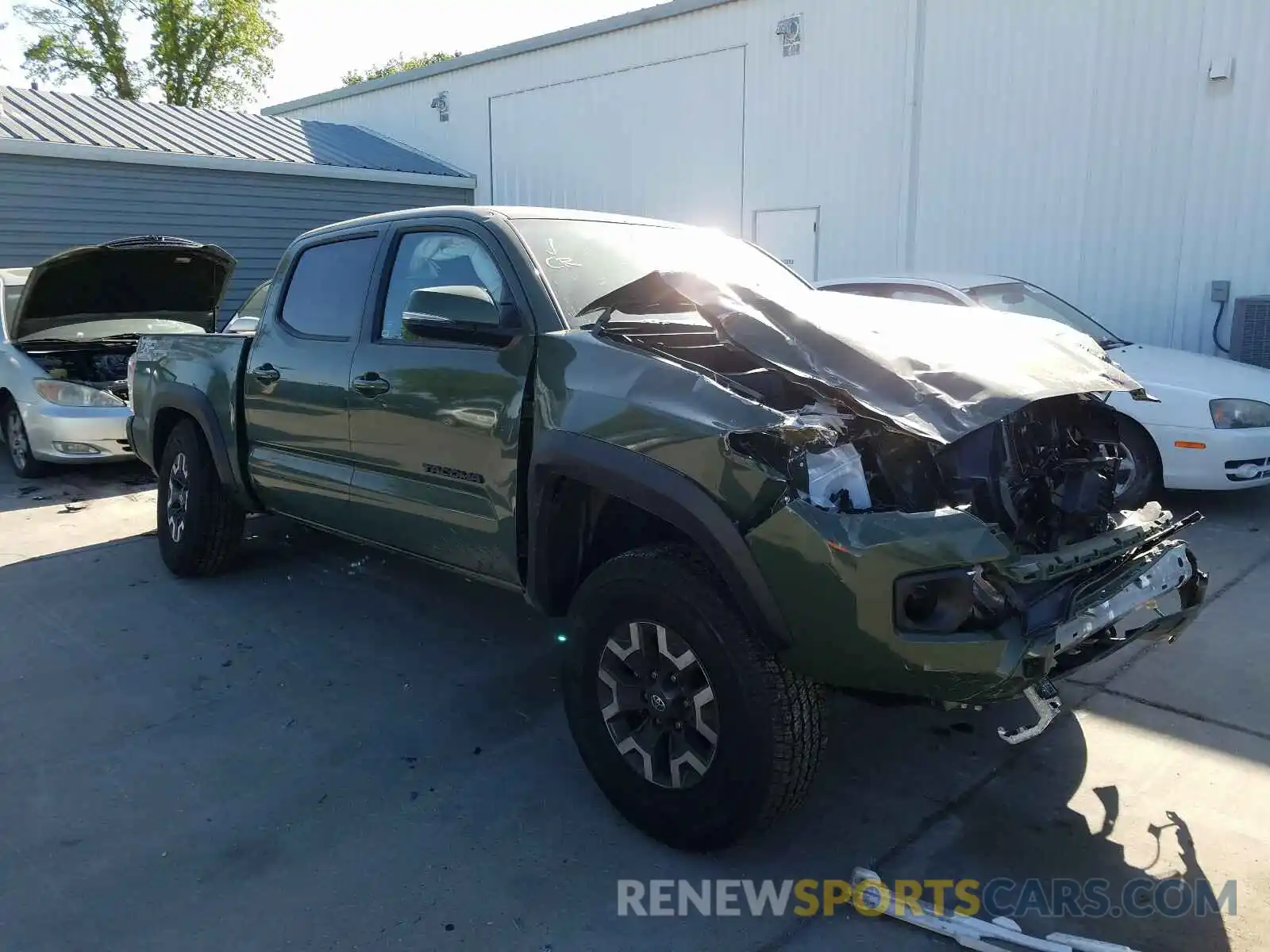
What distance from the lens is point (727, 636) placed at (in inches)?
101

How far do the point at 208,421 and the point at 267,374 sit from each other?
26.2 inches

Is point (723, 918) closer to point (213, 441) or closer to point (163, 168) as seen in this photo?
point (213, 441)

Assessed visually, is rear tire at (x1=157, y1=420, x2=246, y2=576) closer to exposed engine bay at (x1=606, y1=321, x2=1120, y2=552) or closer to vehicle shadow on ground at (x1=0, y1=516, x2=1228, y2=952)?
vehicle shadow on ground at (x1=0, y1=516, x2=1228, y2=952)

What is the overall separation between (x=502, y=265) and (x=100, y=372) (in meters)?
6.46

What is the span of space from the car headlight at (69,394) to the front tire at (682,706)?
640 cm

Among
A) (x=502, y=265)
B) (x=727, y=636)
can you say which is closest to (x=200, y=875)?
(x=727, y=636)

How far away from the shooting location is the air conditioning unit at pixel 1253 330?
8297 mm

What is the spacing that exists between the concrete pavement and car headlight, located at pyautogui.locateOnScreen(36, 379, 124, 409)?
3467 millimetres

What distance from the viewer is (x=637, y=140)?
46.0 ft

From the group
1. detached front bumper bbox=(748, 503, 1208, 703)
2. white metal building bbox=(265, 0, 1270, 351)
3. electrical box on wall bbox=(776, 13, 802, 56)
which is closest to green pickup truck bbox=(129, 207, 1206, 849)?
detached front bumper bbox=(748, 503, 1208, 703)

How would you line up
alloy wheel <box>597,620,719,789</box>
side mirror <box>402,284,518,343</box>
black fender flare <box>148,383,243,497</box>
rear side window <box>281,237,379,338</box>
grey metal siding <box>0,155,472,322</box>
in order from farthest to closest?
grey metal siding <box>0,155,472,322</box> < black fender flare <box>148,383,243,497</box> < rear side window <box>281,237,379,338</box> < side mirror <box>402,284,518,343</box> < alloy wheel <box>597,620,719,789</box>

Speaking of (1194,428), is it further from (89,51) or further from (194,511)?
(89,51)

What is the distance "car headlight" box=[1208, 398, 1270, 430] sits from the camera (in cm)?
584

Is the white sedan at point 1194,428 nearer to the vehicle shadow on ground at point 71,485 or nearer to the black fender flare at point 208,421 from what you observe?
the black fender flare at point 208,421
